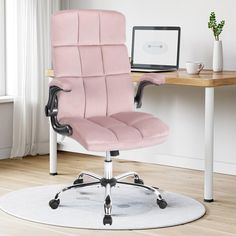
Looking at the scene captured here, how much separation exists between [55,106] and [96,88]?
13.0 inches

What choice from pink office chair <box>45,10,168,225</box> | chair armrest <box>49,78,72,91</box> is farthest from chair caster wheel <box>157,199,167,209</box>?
chair armrest <box>49,78,72,91</box>

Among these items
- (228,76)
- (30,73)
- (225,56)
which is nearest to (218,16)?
(225,56)

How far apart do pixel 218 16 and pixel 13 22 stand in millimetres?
1673

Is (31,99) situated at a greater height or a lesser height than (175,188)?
greater

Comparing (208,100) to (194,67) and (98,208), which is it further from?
(98,208)

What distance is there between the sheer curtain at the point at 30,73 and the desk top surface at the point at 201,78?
4.40 feet

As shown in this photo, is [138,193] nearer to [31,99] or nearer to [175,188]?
[175,188]

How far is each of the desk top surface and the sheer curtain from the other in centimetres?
134

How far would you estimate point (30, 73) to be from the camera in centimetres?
561

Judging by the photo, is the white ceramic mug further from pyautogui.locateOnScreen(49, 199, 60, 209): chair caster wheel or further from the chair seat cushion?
pyautogui.locateOnScreen(49, 199, 60, 209): chair caster wheel

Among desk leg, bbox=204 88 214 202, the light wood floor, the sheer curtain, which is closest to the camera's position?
the light wood floor

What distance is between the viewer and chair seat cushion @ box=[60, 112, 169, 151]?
11.9 ft

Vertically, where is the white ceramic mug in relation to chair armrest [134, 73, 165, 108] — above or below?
above

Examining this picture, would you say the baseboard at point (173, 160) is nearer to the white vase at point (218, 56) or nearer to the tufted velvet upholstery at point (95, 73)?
the white vase at point (218, 56)
